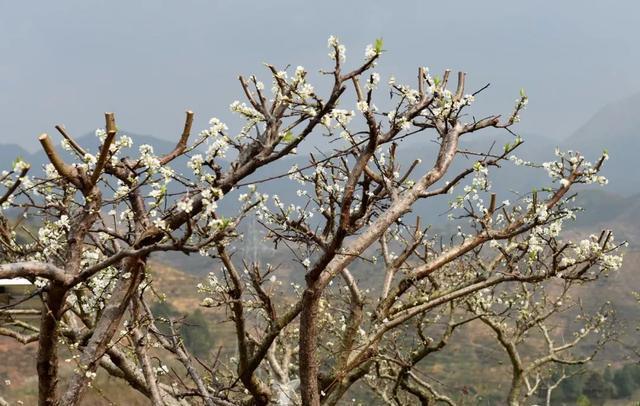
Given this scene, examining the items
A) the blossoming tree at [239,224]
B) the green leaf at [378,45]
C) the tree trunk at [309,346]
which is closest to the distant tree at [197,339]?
the blossoming tree at [239,224]

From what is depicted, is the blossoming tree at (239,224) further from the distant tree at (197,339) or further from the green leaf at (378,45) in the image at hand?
the distant tree at (197,339)

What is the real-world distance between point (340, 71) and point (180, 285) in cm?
11267

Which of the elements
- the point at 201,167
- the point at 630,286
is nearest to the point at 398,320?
the point at 201,167

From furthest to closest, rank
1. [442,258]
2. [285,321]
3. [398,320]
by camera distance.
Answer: [442,258] < [398,320] < [285,321]

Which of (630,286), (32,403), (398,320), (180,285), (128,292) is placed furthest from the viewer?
(630,286)

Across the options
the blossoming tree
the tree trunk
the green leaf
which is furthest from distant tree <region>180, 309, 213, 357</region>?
the green leaf

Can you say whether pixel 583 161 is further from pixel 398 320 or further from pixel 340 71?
pixel 340 71

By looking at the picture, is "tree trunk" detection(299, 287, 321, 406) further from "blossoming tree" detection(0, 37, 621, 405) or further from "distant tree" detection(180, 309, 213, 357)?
"distant tree" detection(180, 309, 213, 357)

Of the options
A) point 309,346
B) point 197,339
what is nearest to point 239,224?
point 309,346

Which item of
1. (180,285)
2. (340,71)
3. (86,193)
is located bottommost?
(86,193)

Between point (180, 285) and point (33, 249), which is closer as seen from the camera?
point (33, 249)

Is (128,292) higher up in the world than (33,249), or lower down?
lower down

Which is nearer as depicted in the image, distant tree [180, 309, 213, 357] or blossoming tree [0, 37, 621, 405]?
blossoming tree [0, 37, 621, 405]

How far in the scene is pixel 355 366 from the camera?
27.3ft
